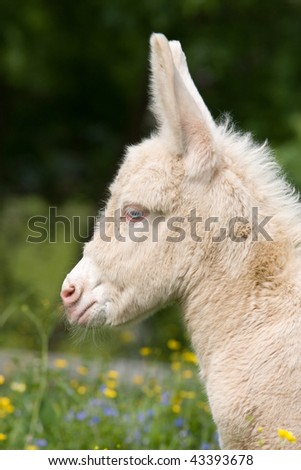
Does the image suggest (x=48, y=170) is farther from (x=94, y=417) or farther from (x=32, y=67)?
(x=94, y=417)

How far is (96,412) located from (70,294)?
6.74 feet

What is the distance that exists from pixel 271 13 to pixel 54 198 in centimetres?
552

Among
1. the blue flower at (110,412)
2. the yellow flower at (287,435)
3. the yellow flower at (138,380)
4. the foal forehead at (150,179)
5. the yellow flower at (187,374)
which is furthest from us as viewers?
the yellow flower at (138,380)

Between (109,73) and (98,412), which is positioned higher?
(109,73)

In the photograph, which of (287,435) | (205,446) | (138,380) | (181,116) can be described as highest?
(181,116)

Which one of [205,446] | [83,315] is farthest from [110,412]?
[83,315]

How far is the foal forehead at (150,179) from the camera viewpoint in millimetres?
4078

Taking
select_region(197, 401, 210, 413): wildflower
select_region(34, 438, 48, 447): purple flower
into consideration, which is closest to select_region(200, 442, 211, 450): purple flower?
select_region(197, 401, 210, 413): wildflower

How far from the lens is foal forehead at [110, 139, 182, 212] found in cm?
408

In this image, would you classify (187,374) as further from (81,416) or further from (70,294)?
(70,294)

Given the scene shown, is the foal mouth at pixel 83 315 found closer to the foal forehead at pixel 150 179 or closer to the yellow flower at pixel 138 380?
the foal forehead at pixel 150 179

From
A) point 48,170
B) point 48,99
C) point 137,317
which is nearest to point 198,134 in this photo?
point 137,317

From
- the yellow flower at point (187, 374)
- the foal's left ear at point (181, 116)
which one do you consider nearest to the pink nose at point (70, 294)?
the foal's left ear at point (181, 116)

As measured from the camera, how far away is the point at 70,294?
4.18 metres
